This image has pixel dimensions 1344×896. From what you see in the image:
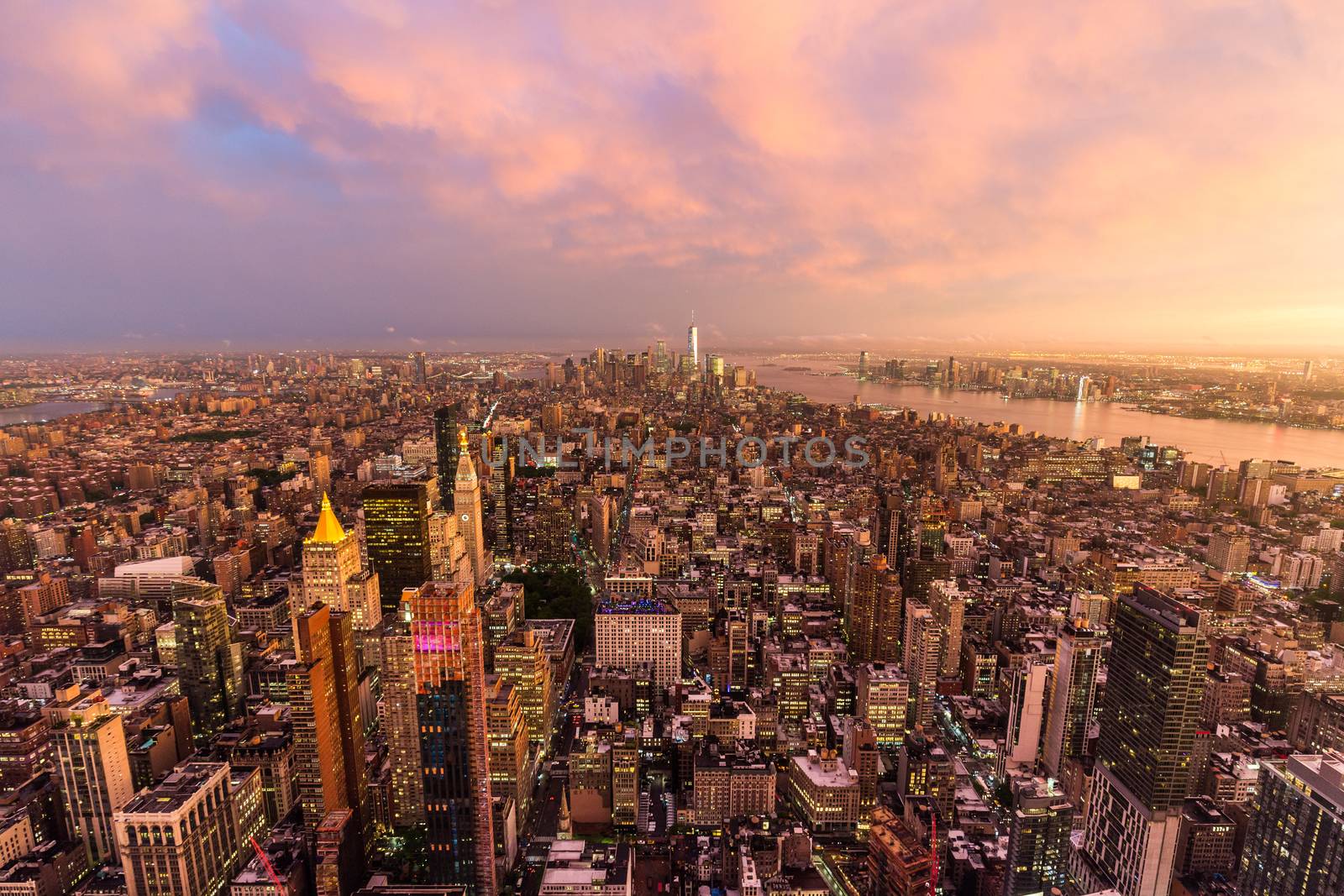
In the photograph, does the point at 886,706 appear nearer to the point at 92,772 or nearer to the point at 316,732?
the point at 316,732

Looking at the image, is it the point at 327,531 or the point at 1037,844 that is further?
the point at 327,531

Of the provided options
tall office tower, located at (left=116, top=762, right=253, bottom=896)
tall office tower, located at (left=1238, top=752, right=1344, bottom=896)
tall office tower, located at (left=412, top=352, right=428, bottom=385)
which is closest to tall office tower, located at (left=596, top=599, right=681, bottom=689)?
tall office tower, located at (left=116, top=762, right=253, bottom=896)

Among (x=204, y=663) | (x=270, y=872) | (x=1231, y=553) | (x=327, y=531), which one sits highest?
(x=327, y=531)

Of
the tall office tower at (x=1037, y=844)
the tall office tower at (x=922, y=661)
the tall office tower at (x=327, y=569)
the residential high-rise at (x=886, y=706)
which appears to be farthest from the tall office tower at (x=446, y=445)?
the tall office tower at (x=1037, y=844)

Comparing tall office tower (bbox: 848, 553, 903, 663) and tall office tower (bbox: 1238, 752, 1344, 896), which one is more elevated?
tall office tower (bbox: 1238, 752, 1344, 896)

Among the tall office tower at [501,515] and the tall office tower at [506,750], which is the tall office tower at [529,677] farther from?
the tall office tower at [501,515]

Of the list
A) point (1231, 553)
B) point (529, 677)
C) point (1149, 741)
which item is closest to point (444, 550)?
point (529, 677)

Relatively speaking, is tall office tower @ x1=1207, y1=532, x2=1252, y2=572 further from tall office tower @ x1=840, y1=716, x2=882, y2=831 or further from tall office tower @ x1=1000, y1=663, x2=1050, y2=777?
tall office tower @ x1=840, y1=716, x2=882, y2=831

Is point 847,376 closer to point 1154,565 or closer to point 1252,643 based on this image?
point 1154,565
